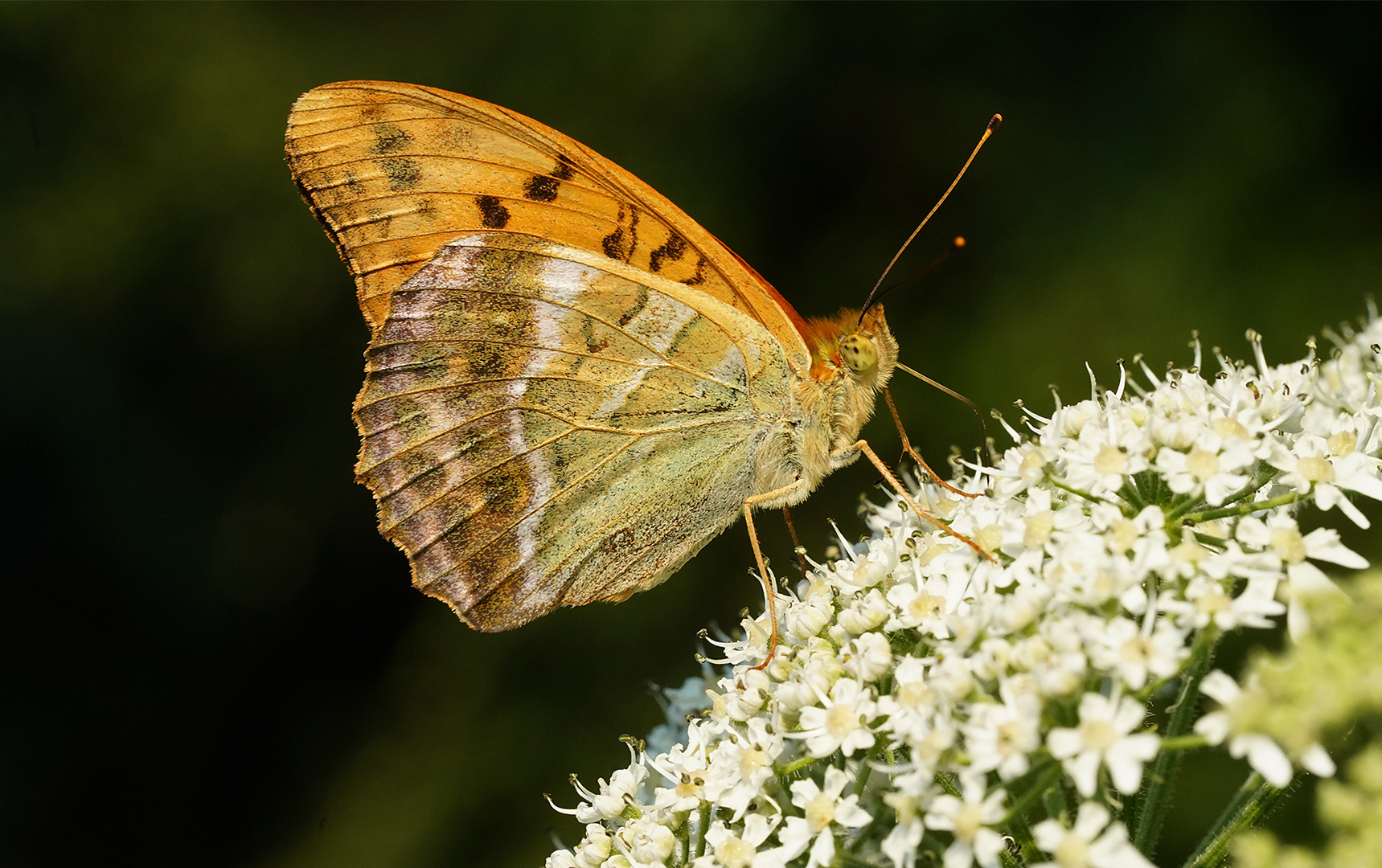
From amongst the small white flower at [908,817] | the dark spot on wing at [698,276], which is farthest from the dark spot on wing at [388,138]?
the small white flower at [908,817]

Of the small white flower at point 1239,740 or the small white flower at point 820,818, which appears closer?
the small white flower at point 1239,740

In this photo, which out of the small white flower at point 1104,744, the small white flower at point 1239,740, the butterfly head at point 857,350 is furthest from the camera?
the butterfly head at point 857,350

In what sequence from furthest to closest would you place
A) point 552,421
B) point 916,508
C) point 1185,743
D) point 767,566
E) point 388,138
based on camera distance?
point 552,421
point 388,138
point 767,566
point 916,508
point 1185,743

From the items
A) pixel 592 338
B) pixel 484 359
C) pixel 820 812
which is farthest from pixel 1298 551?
pixel 484 359

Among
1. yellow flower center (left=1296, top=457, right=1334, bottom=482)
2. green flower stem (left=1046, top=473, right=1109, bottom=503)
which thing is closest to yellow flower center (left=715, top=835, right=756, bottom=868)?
green flower stem (left=1046, top=473, right=1109, bottom=503)

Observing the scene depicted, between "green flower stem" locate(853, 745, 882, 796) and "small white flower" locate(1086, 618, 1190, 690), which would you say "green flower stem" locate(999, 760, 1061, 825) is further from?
"green flower stem" locate(853, 745, 882, 796)

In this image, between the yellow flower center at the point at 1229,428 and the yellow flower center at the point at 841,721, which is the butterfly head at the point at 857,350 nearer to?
the yellow flower center at the point at 1229,428

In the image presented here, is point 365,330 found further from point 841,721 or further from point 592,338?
point 841,721
